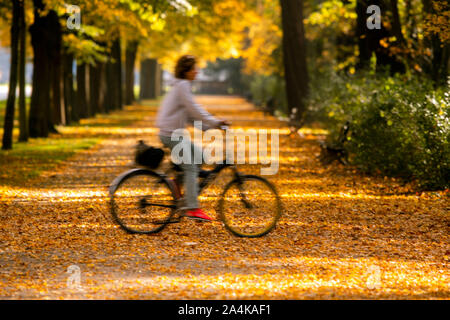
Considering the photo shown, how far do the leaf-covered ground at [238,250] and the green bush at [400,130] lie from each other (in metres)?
0.53

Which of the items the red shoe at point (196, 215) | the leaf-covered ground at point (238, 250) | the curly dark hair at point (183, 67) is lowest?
the leaf-covered ground at point (238, 250)

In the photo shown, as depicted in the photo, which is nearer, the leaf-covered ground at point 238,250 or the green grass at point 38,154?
the leaf-covered ground at point 238,250

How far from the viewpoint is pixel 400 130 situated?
1311 cm

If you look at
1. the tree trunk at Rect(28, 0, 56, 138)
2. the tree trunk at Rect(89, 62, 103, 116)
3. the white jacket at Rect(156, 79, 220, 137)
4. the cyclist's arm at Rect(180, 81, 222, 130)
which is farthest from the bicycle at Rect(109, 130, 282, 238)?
the tree trunk at Rect(89, 62, 103, 116)

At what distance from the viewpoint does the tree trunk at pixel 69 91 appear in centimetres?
2784

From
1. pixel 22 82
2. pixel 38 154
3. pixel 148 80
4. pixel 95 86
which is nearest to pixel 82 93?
pixel 95 86

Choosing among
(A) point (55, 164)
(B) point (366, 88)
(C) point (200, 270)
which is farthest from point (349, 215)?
(A) point (55, 164)

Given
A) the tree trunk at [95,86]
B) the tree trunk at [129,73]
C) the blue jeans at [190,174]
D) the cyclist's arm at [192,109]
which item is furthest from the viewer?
the tree trunk at [129,73]

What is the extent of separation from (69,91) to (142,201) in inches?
866

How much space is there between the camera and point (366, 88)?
16406mm

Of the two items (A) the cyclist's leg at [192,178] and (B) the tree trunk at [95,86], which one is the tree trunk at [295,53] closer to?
(B) the tree trunk at [95,86]

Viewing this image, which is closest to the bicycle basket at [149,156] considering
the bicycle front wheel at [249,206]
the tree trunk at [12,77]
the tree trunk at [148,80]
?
the bicycle front wheel at [249,206]

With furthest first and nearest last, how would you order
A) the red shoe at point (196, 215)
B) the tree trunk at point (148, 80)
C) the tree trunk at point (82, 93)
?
1. the tree trunk at point (148, 80)
2. the tree trunk at point (82, 93)
3. the red shoe at point (196, 215)

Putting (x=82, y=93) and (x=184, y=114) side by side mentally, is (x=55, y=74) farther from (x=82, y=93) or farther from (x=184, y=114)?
(x=184, y=114)
